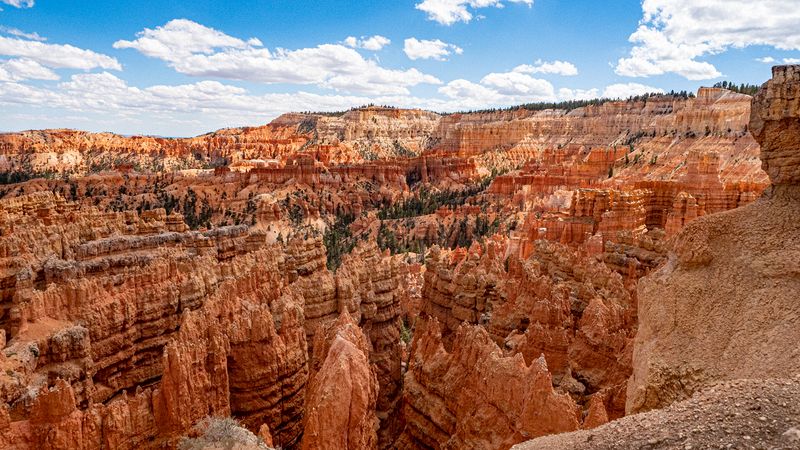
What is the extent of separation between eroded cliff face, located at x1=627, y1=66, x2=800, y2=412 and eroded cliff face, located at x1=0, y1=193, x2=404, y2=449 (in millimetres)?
4657

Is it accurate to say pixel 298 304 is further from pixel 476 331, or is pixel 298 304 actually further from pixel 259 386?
pixel 476 331

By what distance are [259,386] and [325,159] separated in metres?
88.7

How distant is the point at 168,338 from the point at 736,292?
50.1ft

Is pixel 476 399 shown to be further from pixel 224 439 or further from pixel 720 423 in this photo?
pixel 720 423

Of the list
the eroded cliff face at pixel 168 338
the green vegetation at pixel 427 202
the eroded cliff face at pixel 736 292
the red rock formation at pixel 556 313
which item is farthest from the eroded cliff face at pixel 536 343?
the green vegetation at pixel 427 202

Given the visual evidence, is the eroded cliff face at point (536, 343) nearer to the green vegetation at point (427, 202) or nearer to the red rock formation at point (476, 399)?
the red rock formation at point (476, 399)

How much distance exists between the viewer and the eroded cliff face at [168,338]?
926 cm

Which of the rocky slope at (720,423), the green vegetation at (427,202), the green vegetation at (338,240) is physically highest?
the rocky slope at (720,423)

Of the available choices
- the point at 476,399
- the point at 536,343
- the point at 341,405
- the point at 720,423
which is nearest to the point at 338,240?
the point at 536,343

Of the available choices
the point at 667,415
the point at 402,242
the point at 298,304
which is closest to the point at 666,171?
the point at 402,242

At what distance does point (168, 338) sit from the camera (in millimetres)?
16531

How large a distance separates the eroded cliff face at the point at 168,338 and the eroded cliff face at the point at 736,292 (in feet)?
15.3

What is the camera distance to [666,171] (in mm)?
59656

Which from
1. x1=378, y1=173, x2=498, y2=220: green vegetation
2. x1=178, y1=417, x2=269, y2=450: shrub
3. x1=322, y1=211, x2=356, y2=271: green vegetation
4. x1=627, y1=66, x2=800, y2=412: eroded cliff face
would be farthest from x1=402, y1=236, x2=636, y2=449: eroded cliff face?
x1=378, y1=173, x2=498, y2=220: green vegetation
